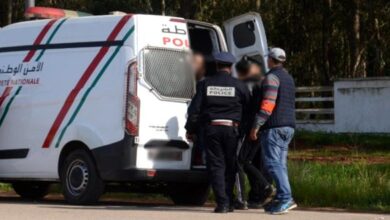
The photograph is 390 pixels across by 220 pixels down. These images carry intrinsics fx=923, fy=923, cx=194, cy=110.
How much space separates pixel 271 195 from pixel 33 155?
3.52 m

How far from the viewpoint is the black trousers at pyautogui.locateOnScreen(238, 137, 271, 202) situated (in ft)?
38.0

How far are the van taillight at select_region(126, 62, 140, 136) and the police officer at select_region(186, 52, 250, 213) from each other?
854 millimetres

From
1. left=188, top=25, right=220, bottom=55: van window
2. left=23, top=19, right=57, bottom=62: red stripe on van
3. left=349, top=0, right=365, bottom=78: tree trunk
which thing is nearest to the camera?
left=188, top=25, right=220, bottom=55: van window

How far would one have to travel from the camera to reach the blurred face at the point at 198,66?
1252 centimetres

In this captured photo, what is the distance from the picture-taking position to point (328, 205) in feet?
42.5

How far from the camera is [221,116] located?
1113cm

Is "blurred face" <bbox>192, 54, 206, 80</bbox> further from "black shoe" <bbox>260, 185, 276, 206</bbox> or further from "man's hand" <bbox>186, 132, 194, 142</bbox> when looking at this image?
"black shoe" <bbox>260, 185, 276, 206</bbox>

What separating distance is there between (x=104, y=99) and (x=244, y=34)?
2268 millimetres

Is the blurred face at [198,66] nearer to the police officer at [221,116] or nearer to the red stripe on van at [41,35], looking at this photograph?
the police officer at [221,116]

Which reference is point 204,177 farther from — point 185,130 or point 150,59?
point 150,59

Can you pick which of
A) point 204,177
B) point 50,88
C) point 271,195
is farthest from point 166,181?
point 50,88

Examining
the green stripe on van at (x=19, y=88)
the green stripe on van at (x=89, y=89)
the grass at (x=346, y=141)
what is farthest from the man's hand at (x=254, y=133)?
the grass at (x=346, y=141)

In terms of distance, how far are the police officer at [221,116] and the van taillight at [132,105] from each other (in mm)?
854

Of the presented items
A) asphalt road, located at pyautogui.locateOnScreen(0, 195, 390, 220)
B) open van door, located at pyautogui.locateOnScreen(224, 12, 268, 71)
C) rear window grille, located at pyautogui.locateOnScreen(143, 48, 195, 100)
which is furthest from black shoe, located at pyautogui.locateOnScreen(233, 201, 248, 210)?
open van door, located at pyautogui.locateOnScreen(224, 12, 268, 71)
